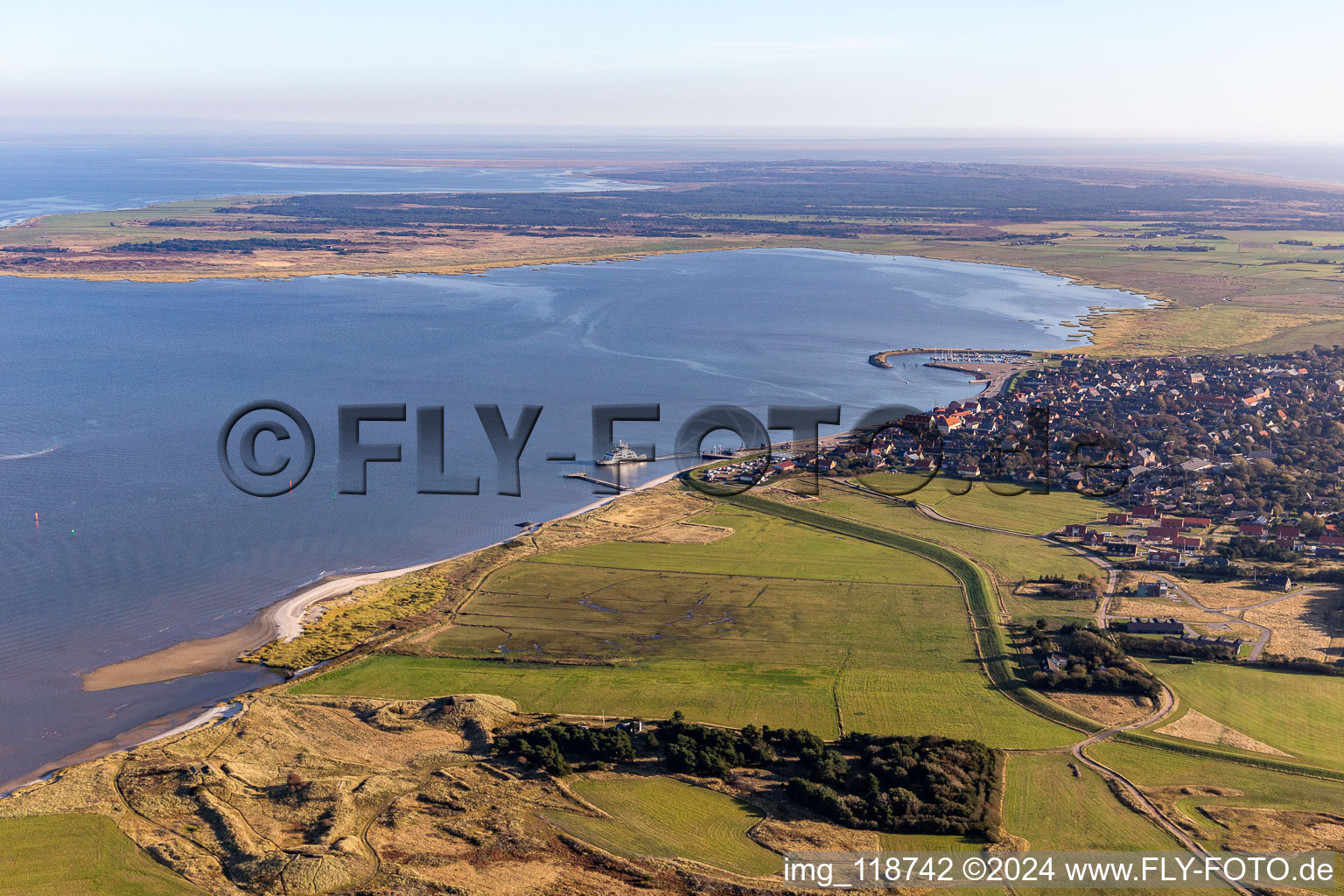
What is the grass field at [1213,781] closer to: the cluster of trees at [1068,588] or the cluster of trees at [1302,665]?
the cluster of trees at [1302,665]

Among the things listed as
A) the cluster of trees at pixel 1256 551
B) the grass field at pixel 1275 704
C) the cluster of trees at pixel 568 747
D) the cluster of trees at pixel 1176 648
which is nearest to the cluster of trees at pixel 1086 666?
the cluster of trees at pixel 1176 648

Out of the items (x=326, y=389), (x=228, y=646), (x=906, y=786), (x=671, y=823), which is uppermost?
(x=326, y=389)

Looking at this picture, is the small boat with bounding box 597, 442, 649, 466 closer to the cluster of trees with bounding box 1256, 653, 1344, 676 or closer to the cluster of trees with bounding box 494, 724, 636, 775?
the cluster of trees with bounding box 494, 724, 636, 775

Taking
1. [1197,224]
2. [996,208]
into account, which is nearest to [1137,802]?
[1197,224]

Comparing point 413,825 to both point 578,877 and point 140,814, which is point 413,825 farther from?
point 140,814

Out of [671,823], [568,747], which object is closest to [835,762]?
[671,823]

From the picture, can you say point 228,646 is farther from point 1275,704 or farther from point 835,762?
point 1275,704
